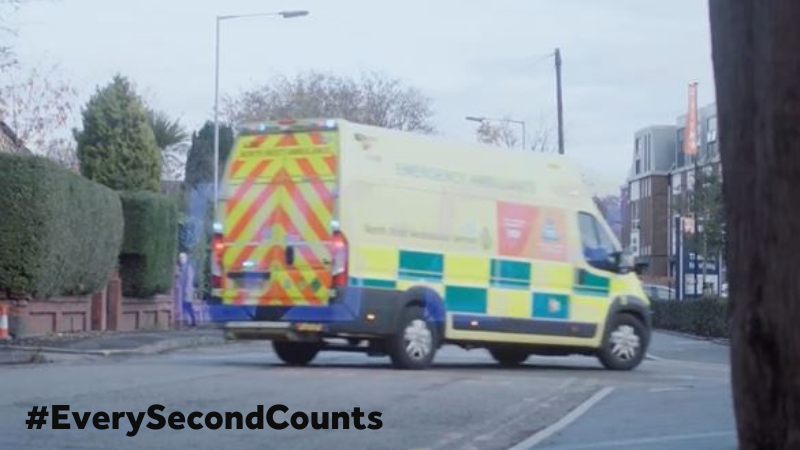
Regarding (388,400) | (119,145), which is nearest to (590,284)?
(388,400)

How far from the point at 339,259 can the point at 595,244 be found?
4636mm

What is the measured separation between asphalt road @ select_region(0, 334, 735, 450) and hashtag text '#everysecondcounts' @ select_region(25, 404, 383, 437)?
4.0 inches

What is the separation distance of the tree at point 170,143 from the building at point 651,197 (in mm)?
32558

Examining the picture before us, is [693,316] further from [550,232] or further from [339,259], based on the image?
[339,259]

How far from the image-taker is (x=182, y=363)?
20797mm

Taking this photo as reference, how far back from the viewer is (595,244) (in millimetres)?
21750

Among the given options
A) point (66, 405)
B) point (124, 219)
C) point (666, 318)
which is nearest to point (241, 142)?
point (66, 405)

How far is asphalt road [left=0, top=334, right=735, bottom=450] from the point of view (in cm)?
1162

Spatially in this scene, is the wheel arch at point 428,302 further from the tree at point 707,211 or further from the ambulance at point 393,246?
the tree at point 707,211

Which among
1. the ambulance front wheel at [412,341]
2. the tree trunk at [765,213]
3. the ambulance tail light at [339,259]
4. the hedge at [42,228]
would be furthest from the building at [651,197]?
the tree trunk at [765,213]

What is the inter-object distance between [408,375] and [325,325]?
1.21 metres

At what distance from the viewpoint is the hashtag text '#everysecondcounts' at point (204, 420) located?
40.0ft

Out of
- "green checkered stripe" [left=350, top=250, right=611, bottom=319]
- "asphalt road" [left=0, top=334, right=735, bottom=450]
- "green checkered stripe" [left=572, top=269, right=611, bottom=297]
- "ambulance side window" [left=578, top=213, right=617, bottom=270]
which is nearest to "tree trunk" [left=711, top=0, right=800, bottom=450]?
"asphalt road" [left=0, top=334, right=735, bottom=450]

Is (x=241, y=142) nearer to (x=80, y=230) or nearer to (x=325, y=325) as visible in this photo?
(x=325, y=325)
